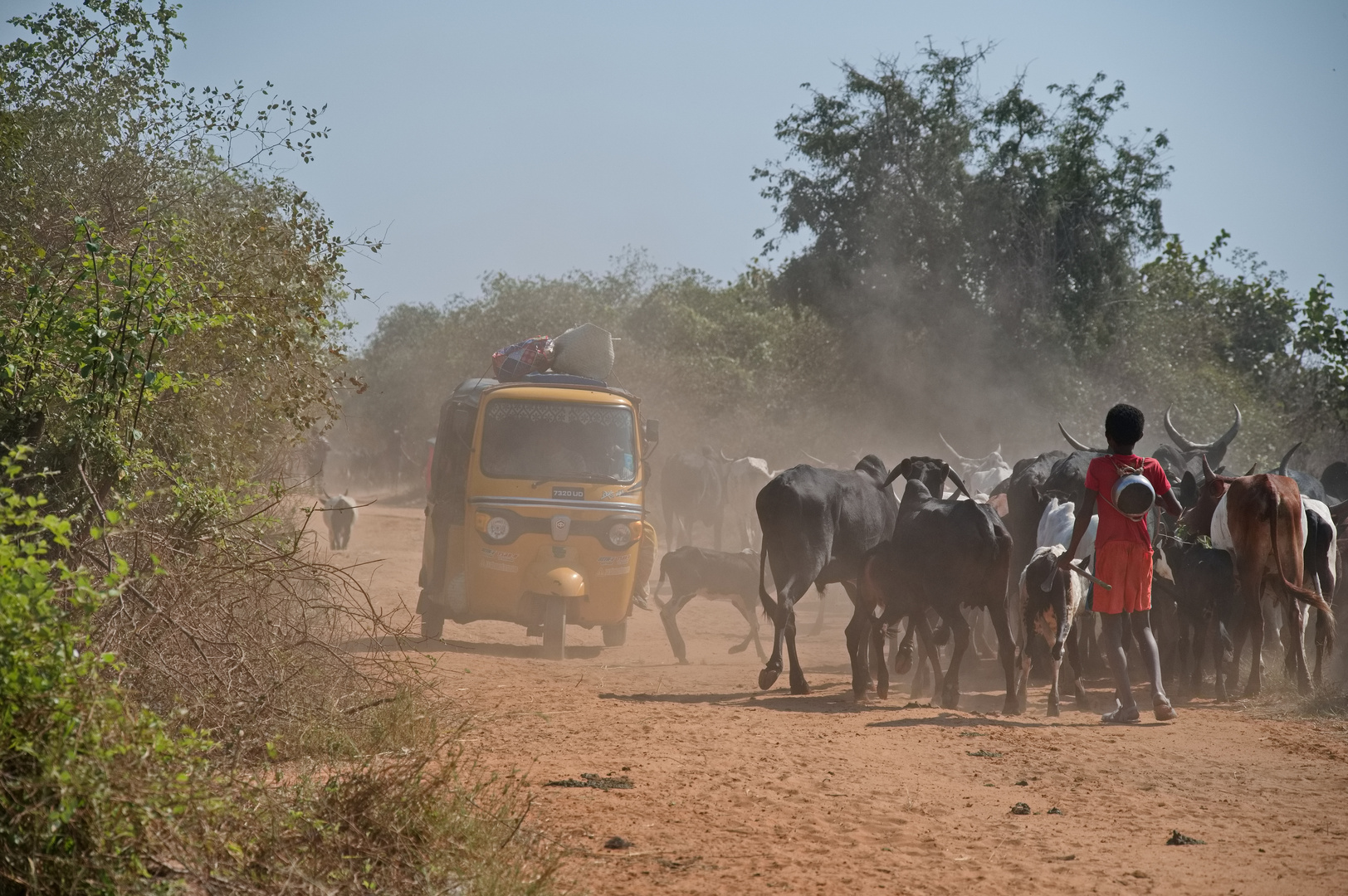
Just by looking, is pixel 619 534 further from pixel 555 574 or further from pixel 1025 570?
pixel 1025 570

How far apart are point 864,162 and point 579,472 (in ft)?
55.1

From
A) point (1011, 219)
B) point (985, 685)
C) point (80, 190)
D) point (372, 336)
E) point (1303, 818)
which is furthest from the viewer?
point (372, 336)

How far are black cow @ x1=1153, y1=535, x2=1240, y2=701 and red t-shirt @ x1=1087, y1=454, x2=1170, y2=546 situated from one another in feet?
7.58

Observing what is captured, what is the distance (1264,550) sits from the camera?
408 inches

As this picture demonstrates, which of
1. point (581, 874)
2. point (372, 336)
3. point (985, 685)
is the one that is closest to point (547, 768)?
point (581, 874)

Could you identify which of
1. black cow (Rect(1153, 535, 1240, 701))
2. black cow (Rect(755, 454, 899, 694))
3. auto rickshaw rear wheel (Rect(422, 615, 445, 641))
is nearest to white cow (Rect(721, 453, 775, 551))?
auto rickshaw rear wheel (Rect(422, 615, 445, 641))

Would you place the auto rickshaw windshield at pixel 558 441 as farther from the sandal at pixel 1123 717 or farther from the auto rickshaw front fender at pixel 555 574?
the sandal at pixel 1123 717

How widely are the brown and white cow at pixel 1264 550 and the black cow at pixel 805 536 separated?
306cm

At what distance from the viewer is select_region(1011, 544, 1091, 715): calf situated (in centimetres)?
930

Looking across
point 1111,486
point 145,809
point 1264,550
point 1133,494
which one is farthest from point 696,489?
point 145,809

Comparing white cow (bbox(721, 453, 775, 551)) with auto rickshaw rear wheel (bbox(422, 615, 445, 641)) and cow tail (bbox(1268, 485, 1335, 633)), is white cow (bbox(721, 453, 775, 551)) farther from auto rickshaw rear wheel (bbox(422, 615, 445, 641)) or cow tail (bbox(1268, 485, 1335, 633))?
cow tail (bbox(1268, 485, 1335, 633))

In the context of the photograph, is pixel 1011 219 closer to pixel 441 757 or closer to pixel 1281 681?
pixel 1281 681

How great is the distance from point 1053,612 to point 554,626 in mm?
4968

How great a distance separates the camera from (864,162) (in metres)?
27.1
